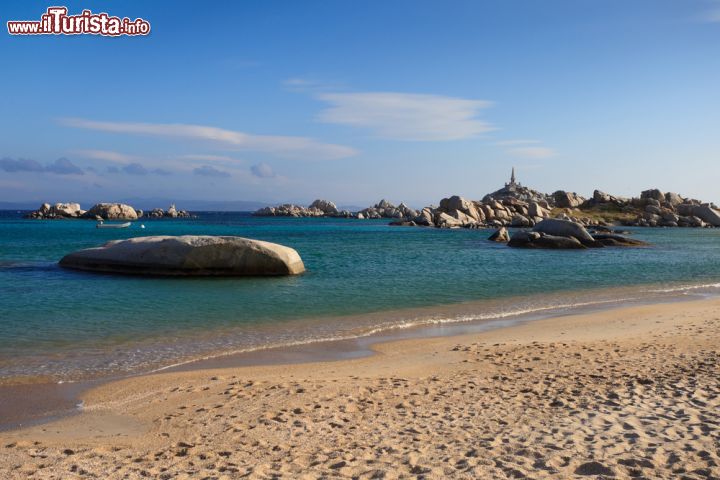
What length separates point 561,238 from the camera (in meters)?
43.8

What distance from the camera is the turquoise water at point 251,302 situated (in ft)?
37.9

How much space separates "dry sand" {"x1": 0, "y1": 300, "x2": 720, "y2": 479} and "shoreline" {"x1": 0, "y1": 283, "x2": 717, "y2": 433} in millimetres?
398

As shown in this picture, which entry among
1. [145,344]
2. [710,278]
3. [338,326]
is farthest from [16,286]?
[710,278]

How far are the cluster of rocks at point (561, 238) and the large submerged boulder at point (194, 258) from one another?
25.6 m

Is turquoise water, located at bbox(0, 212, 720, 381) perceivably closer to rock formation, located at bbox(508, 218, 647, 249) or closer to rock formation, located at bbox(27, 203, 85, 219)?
rock formation, located at bbox(508, 218, 647, 249)

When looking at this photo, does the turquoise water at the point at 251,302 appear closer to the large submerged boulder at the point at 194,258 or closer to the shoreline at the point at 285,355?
the shoreline at the point at 285,355

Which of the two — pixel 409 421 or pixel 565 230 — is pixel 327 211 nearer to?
pixel 565 230

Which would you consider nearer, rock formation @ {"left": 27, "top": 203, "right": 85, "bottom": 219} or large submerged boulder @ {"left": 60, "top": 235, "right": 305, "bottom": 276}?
large submerged boulder @ {"left": 60, "top": 235, "right": 305, "bottom": 276}

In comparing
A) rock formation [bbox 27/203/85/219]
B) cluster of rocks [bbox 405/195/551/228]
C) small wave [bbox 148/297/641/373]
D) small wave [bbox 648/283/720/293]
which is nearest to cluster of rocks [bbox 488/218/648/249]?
small wave [bbox 648/283/720/293]

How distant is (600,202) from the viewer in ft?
385

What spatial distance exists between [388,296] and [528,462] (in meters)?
13.4

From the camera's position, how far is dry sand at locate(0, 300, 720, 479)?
5812 millimetres

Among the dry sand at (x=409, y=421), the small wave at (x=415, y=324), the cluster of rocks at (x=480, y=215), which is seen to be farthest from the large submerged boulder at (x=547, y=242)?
the cluster of rocks at (x=480, y=215)

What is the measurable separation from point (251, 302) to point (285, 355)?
649cm
